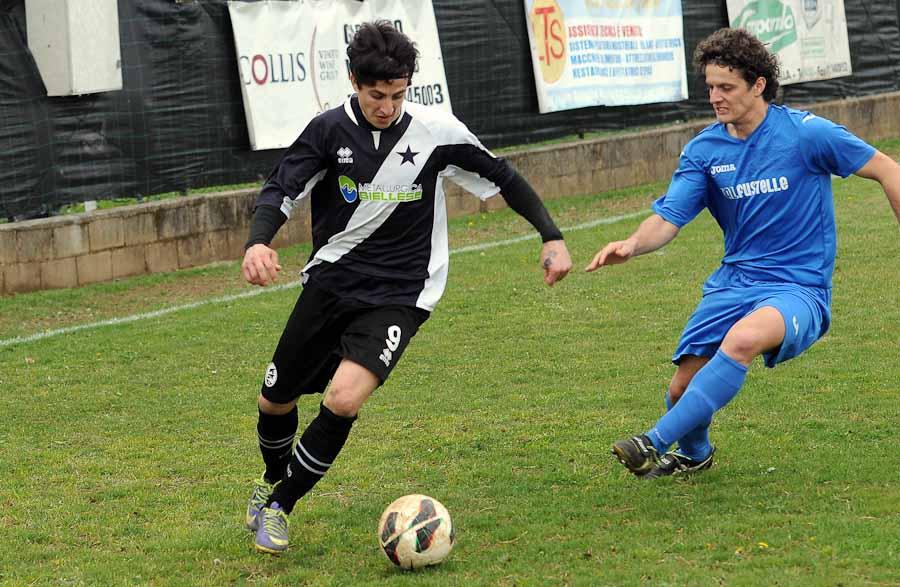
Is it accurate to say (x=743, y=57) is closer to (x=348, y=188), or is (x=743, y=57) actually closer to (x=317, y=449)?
(x=348, y=188)

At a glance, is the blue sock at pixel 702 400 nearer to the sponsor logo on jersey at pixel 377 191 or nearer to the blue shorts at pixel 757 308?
the blue shorts at pixel 757 308

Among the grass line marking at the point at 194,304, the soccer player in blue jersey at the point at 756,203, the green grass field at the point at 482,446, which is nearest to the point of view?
the green grass field at the point at 482,446

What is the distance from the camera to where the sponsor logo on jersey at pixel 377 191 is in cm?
560

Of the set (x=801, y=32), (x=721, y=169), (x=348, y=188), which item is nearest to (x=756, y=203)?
(x=721, y=169)

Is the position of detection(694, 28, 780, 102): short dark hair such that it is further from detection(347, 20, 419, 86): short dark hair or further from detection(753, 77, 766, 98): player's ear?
detection(347, 20, 419, 86): short dark hair

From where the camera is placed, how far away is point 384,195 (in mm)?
5609

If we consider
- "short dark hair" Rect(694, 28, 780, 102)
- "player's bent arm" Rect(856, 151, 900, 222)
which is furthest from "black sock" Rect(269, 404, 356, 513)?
"player's bent arm" Rect(856, 151, 900, 222)

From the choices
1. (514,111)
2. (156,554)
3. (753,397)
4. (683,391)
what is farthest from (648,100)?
(156,554)

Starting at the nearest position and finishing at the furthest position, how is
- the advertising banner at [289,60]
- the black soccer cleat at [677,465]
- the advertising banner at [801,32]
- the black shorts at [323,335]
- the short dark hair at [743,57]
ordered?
the black shorts at [323,335] < the short dark hair at [743,57] < the black soccer cleat at [677,465] < the advertising banner at [289,60] < the advertising banner at [801,32]

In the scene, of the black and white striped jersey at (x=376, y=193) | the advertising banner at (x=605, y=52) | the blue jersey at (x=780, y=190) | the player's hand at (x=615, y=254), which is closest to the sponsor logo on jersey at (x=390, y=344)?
the black and white striped jersey at (x=376, y=193)

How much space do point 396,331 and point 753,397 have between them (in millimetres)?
2851

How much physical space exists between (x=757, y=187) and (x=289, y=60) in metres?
8.06

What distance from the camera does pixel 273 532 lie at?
545 centimetres

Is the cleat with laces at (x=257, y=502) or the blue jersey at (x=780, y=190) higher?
the blue jersey at (x=780, y=190)
